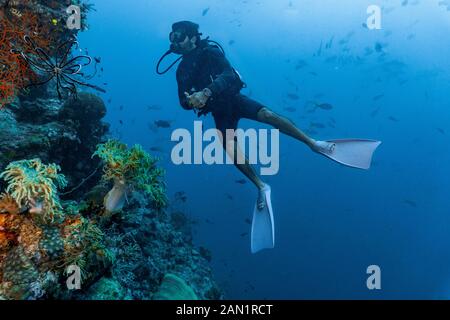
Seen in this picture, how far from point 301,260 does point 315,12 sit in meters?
46.9

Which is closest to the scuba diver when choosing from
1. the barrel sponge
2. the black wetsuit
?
the black wetsuit

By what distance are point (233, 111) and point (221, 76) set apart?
101cm

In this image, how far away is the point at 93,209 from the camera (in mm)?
5219

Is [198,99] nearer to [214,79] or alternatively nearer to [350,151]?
[214,79]

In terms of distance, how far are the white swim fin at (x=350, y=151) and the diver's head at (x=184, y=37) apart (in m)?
3.29

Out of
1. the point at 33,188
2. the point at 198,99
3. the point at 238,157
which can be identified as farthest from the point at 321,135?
the point at 33,188

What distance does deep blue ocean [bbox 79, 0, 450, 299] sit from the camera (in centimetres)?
3538

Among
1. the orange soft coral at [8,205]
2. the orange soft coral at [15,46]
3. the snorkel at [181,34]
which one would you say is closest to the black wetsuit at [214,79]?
the snorkel at [181,34]

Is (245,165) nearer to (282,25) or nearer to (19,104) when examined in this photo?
(19,104)

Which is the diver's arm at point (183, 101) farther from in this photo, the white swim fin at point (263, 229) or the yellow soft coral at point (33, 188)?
the yellow soft coral at point (33, 188)

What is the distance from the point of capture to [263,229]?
7.01 metres

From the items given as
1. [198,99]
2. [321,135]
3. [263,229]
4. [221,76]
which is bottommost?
[263,229]

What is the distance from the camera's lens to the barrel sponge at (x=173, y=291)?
4.58m

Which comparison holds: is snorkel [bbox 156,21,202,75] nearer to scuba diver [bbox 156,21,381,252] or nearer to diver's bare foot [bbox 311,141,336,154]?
scuba diver [bbox 156,21,381,252]
